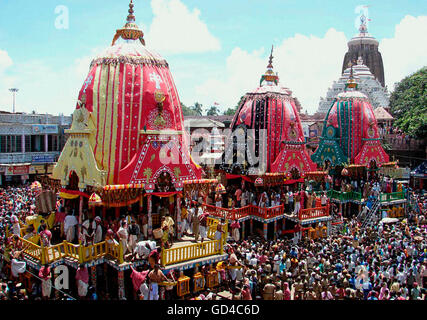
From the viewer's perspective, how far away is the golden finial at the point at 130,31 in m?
16.4

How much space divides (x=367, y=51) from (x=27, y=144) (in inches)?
1925

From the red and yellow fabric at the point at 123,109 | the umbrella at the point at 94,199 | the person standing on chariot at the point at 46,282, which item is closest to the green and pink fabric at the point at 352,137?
the red and yellow fabric at the point at 123,109

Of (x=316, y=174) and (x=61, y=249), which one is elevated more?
(x=316, y=174)

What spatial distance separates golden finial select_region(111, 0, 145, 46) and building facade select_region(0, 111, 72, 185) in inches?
705

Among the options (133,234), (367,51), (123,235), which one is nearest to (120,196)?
(133,234)

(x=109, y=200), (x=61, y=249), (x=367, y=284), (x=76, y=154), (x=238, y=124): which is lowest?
(x=367, y=284)

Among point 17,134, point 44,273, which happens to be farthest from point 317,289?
point 17,134

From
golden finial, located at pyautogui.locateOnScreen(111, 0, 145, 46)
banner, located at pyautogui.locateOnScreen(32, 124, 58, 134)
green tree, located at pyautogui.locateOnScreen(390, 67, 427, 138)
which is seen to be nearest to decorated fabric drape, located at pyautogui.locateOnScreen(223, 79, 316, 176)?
golden finial, located at pyautogui.locateOnScreen(111, 0, 145, 46)

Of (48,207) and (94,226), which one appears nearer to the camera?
(94,226)

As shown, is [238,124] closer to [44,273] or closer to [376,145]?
[376,145]

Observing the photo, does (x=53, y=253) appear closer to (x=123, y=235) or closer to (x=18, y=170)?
(x=123, y=235)

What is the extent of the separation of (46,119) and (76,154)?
78.6 feet

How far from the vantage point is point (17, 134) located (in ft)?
111

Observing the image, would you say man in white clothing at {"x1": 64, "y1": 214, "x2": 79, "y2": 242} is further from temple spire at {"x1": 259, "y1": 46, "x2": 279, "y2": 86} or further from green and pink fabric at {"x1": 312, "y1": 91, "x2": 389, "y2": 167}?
green and pink fabric at {"x1": 312, "y1": 91, "x2": 389, "y2": 167}
